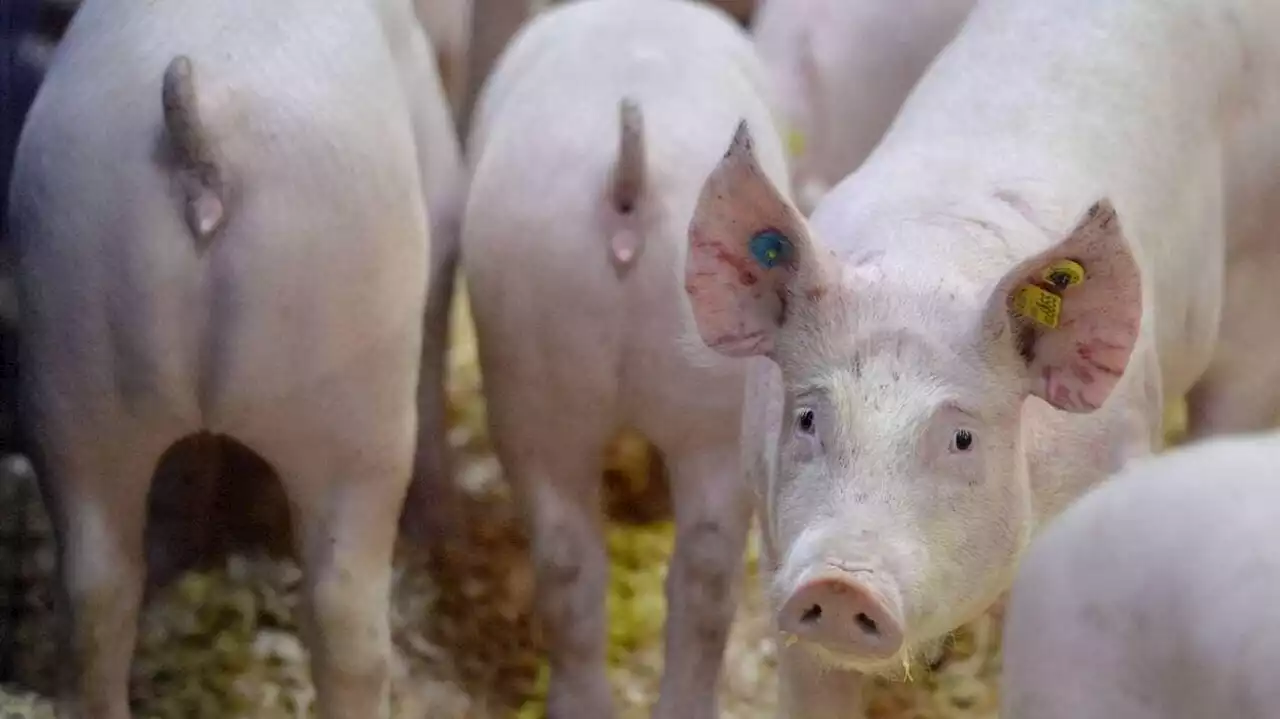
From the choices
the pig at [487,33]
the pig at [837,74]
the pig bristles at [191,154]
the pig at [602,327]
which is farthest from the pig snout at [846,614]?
the pig at [487,33]

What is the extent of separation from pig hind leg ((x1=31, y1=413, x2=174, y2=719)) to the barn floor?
0.28 metres

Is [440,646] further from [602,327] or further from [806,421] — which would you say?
[806,421]

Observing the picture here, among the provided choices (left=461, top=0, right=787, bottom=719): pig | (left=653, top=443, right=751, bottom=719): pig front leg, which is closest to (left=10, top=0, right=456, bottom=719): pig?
(left=461, top=0, right=787, bottom=719): pig

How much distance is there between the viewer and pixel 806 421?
1174 millimetres

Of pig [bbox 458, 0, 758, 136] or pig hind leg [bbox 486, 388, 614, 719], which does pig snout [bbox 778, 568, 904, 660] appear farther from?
pig [bbox 458, 0, 758, 136]

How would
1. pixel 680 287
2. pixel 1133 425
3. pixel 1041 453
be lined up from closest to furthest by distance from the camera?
pixel 1041 453, pixel 1133 425, pixel 680 287

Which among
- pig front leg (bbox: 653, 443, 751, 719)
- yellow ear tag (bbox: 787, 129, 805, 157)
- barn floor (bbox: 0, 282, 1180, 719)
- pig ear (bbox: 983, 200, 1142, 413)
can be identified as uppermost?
pig ear (bbox: 983, 200, 1142, 413)

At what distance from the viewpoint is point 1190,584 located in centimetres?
80

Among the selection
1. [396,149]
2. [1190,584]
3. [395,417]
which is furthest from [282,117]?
[1190,584]

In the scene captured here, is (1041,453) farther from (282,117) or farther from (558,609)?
(282,117)

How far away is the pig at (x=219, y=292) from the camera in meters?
1.28

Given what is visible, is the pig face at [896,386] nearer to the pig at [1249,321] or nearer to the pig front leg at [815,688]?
the pig front leg at [815,688]

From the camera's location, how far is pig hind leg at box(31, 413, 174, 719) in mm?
1339

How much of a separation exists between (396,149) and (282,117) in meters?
0.13
